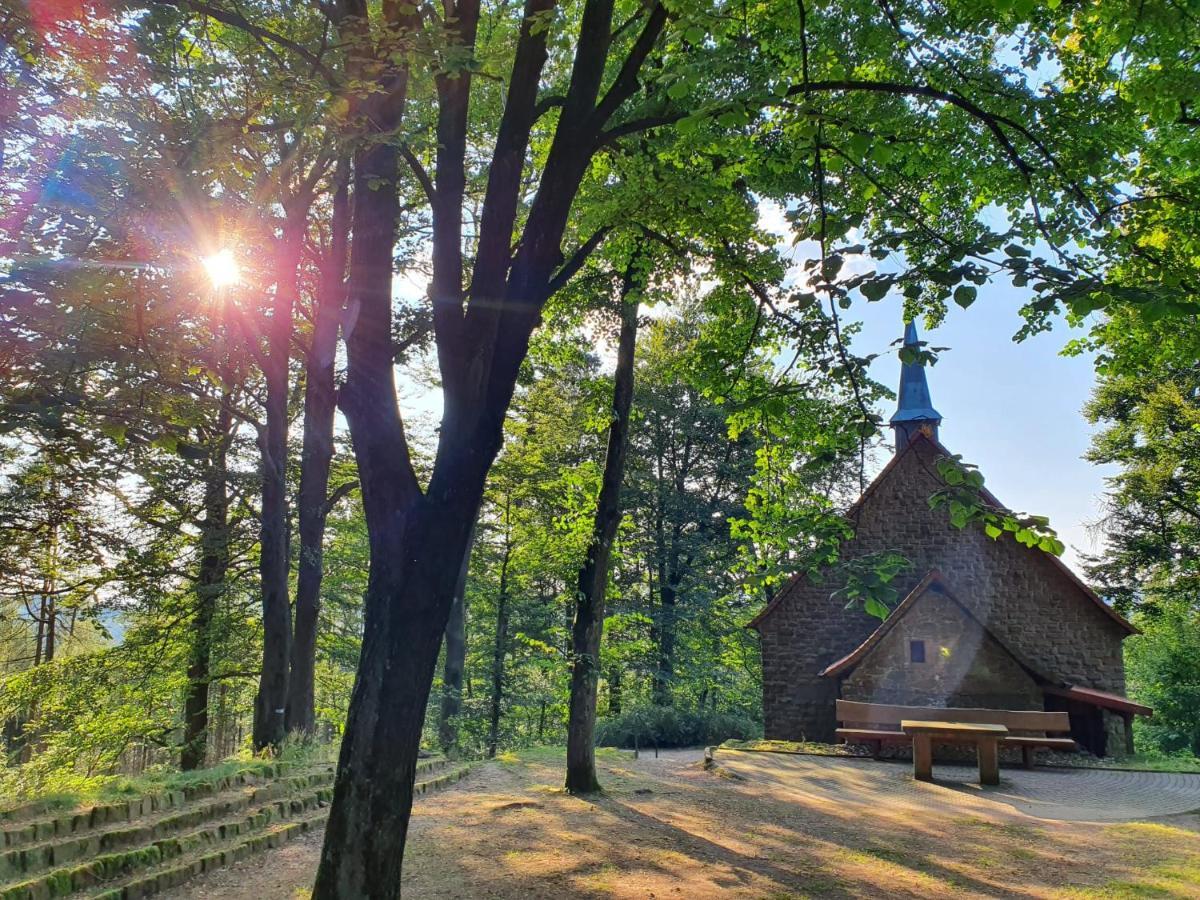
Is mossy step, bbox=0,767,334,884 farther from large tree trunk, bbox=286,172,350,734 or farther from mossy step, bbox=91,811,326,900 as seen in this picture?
large tree trunk, bbox=286,172,350,734

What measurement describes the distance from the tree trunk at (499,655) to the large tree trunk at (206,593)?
23.4 ft

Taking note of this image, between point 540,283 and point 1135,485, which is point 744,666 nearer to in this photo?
point 1135,485

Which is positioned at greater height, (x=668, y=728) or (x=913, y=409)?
(x=913, y=409)

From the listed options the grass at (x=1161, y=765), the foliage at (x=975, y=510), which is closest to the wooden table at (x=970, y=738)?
the grass at (x=1161, y=765)

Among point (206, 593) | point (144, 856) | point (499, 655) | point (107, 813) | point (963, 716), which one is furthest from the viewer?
point (499, 655)

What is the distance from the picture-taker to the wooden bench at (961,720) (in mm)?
12625

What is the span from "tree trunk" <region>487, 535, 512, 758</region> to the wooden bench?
9.96 m

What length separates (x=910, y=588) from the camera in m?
18.8

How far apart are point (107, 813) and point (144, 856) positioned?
27.2 inches

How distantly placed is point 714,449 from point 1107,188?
69.1ft

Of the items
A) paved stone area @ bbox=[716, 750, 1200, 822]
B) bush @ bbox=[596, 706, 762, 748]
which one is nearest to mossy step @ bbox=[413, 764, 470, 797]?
paved stone area @ bbox=[716, 750, 1200, 822]

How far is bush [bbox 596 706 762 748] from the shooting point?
19547 mm

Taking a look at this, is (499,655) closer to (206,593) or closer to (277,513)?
(206,593)

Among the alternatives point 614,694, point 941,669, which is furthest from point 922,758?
point 614,694
